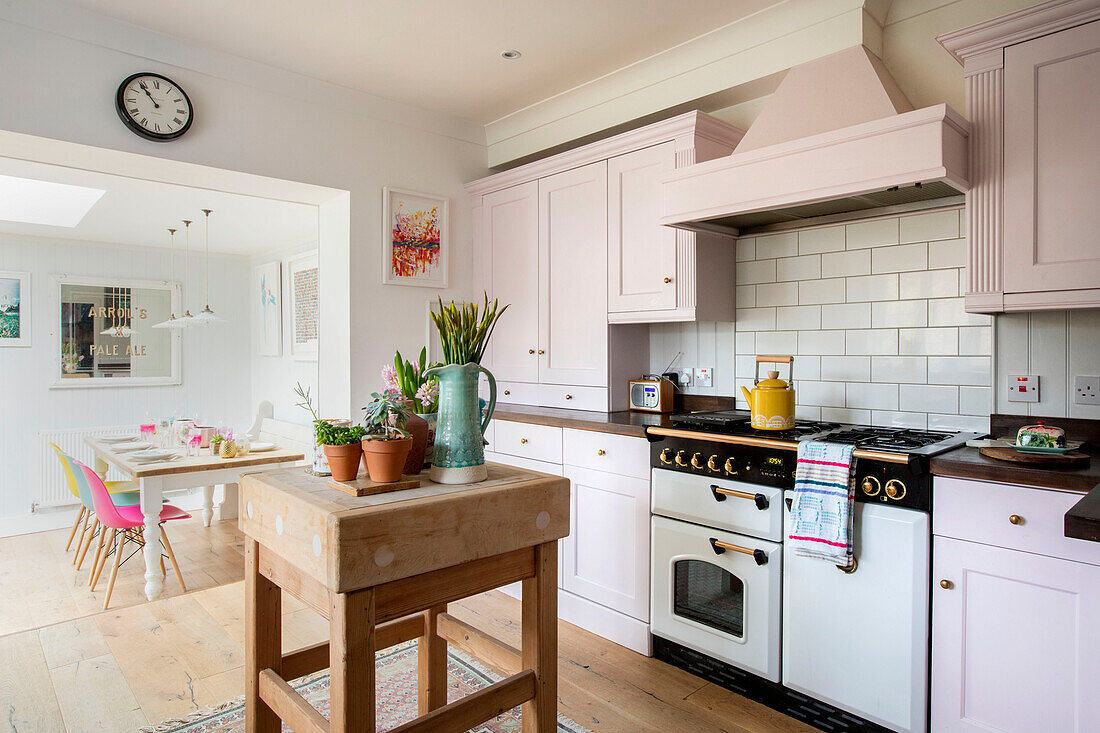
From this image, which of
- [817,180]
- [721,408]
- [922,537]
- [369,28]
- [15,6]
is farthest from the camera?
[721,408]

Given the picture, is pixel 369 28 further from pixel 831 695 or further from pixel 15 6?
pixel 831 695

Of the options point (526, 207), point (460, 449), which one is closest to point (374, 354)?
point (526, 207)

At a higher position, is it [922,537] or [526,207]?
[526,207]

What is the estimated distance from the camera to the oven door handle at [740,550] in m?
2.35

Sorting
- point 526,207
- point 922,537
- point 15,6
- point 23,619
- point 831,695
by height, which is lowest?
point 23,619

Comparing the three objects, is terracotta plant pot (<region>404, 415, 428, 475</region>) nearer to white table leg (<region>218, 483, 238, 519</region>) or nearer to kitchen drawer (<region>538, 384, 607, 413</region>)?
kitchen drawer (<region>538, 384, 607, 413</region>)

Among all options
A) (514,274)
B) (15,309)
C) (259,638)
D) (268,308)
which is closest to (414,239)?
(514,274)

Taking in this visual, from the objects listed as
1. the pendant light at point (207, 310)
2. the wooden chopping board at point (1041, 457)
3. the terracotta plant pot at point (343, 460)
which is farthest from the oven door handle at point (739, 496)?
the pendant light at point (207, 310)

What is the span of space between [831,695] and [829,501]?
2.21 ft

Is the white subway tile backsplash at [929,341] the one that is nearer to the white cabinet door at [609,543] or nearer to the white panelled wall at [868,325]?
the white panelled wall at [868,325]

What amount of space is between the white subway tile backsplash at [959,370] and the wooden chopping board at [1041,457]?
52 centimetres

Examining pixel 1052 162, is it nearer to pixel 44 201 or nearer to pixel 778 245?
pixel 778 245

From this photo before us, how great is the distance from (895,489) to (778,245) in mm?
1408

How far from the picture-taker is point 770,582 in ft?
7.69
